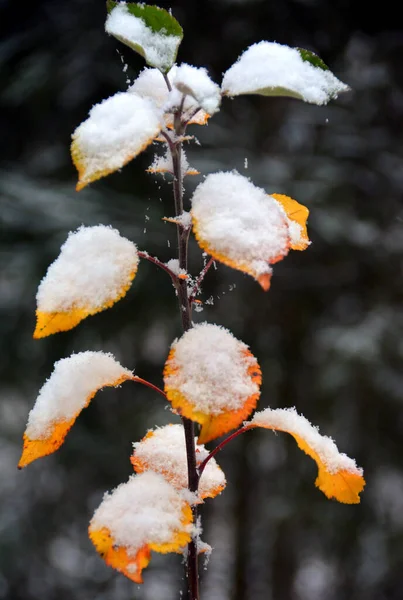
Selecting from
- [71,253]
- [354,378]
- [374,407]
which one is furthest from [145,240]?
[71,253]

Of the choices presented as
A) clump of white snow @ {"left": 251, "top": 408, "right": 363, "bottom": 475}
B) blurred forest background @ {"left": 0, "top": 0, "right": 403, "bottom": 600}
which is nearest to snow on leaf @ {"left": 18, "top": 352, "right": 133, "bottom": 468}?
clump of white snow @ {"left": 251, "top": 408, "right": 363, "bottom": 475}

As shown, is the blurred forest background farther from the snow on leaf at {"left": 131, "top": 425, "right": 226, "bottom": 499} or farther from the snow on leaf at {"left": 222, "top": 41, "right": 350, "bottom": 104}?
the snow on leaf at {"left": 222, "top": 41, "right": 350, "bottom": 104}

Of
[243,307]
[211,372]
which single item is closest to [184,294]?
[211,372]

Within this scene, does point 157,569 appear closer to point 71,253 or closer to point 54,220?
point 54,220

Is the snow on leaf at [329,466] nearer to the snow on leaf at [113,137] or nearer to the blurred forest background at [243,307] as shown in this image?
the snow on leaf at [113,137]

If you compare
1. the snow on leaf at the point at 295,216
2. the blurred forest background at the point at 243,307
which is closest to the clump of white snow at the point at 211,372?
the snow on leaf at the point at 295,216

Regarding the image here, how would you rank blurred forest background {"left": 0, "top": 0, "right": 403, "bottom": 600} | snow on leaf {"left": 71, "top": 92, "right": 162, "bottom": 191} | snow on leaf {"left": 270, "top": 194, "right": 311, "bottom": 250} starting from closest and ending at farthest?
snow on leaf {"left": 71, "top": 92, "right": 162, "bottom": 191} < snow on leaf {"left": 270, "top": 194, "right": 311, "bottom": 250} < blurred forest background {"left": 0, "top": 0, "right": 403, "bottom": 600}
